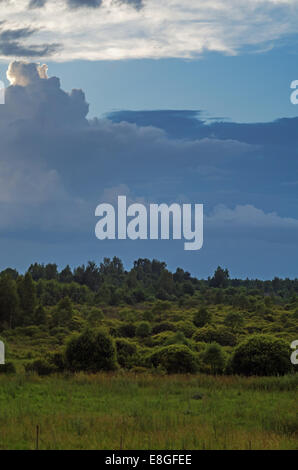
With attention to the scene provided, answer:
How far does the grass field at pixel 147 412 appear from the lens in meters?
15.9

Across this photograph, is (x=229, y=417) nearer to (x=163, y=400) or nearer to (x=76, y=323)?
(x=163, y=400)

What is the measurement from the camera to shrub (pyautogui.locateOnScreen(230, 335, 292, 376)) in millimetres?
31281

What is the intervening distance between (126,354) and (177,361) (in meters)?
7.29

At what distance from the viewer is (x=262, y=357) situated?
3125cm

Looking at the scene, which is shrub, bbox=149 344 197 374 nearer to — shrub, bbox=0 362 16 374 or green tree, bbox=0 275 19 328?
shrub, bbox=0 362 16 374

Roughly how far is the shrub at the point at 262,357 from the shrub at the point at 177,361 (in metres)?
2.81

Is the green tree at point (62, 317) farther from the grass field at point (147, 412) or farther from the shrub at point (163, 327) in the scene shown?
the grass field at point (147, 412)

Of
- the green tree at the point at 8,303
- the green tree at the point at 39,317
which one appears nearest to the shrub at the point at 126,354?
the green tree at the point at 39,317

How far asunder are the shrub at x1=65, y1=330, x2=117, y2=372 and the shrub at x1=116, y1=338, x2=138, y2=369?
519 cm

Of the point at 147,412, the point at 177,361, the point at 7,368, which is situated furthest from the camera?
the point at 177,361

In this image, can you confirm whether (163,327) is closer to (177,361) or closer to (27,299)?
(27,299)

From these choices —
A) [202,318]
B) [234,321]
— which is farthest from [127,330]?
[234,321]

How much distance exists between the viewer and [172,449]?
595 inches
